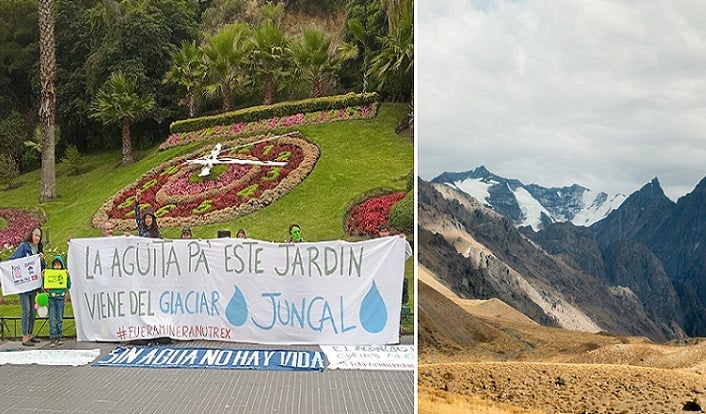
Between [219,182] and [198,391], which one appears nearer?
[198,391]

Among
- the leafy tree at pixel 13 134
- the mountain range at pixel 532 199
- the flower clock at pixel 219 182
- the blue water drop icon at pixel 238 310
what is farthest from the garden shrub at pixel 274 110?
the mountain range at pixel 532 199

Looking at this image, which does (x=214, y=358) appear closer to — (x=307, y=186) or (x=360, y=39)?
(x=307, y=186)

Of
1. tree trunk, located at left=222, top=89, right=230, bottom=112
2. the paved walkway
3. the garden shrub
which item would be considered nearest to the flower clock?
the garden shrub

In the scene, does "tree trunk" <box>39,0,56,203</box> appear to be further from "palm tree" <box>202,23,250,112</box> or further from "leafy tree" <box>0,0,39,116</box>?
"palm tree" <box>202,23,250,112</box>

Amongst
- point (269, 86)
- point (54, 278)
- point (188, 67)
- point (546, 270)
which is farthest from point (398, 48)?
point (54, 278)

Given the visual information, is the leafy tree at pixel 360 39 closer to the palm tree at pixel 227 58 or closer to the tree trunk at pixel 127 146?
the palm tree at pixel 227 58
